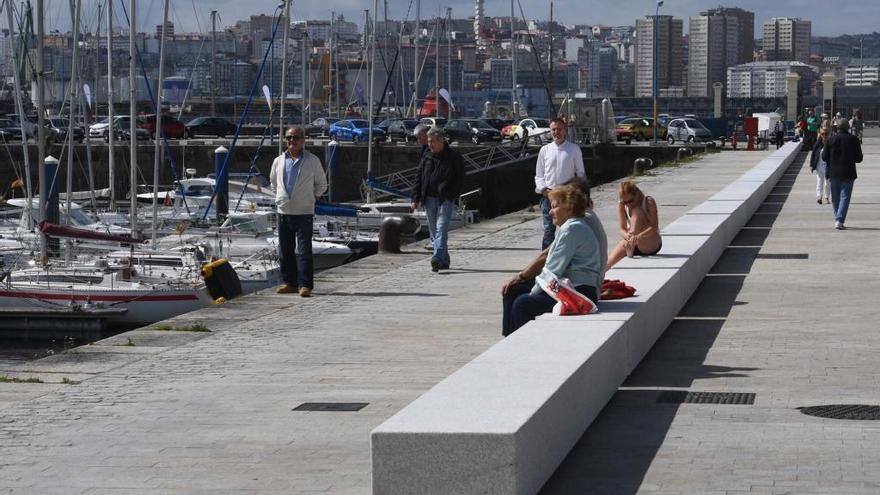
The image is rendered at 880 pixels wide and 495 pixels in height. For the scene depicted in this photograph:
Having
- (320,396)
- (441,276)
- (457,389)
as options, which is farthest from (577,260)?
(441,276)

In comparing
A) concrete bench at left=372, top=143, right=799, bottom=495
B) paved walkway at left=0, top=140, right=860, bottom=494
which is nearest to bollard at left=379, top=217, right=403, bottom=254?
paved walkway at left=0, top=140, right=860, bottom=494

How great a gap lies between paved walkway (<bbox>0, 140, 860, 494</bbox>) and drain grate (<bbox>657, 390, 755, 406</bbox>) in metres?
0.14

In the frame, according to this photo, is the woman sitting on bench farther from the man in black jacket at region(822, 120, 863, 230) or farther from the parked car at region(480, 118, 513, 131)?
the parked car at region(480, 118, 513, 131)

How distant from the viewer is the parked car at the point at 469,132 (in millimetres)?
75100

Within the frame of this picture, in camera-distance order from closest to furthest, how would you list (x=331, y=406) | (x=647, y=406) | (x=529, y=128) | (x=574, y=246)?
(x=647, y=406) → (x=331, y=406) → (x=574, y=246) → (x=529, y=128)

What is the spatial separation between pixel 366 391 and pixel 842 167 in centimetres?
1432

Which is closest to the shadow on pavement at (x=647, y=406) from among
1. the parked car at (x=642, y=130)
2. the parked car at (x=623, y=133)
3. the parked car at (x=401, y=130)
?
the parked car at (x=623, y=133)

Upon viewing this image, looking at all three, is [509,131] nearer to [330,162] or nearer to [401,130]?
[401,130]

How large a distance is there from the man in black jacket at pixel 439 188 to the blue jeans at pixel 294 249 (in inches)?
93.1

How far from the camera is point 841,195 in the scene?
75.4 feet

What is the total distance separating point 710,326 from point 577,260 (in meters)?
2.49

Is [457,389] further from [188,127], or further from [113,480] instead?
[188,127]

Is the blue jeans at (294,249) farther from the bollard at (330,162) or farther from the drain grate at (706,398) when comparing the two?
the bollard at (330,162)

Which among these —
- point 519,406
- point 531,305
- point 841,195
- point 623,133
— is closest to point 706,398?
point 531,305
